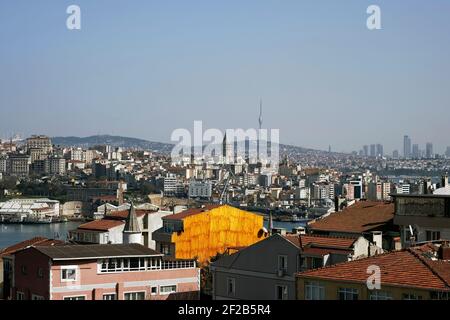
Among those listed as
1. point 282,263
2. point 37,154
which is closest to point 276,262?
point 282,263

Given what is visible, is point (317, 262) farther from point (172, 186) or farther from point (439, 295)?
point (172, 186)

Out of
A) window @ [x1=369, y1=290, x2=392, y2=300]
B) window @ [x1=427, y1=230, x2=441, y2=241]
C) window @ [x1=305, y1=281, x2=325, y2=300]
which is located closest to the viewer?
window @ [x1=369, y1=290, x2=392, y2=300]

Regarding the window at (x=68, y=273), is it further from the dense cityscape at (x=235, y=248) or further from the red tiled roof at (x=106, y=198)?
the red tiled roof at (x=106, y=198)

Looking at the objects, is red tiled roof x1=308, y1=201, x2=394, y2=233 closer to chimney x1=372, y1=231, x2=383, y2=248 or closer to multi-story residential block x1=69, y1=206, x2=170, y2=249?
chimney x1=372, y1=231, x2=383, y2=248

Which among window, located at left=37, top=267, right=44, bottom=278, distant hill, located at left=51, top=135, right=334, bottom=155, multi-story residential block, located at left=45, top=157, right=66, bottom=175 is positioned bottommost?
multi-story residential block, located at left=45, top=157, right=66, bottom=175

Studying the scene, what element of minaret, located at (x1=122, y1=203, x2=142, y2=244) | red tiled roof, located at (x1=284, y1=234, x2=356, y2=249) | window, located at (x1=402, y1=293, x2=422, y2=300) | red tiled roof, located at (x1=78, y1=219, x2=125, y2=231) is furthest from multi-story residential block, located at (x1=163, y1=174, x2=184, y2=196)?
window, located at (x1=402, y1=293, x2=422, y2=300)

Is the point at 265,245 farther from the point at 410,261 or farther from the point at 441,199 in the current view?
the point at 410,261
